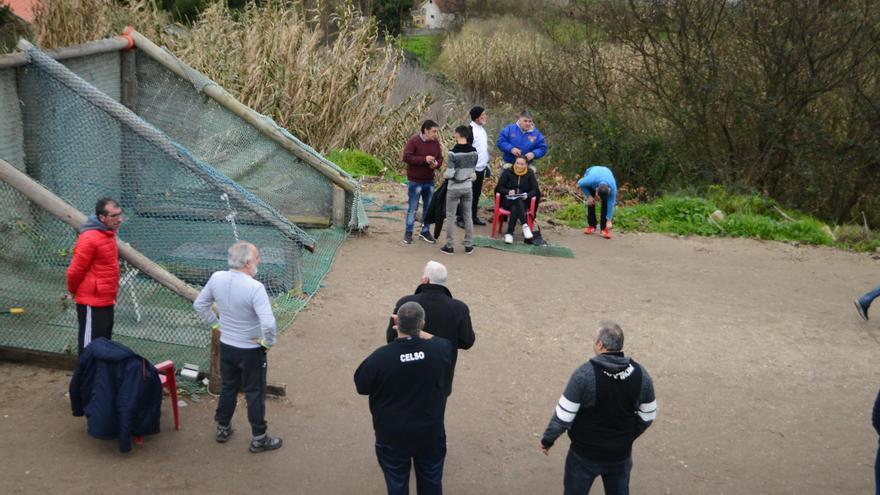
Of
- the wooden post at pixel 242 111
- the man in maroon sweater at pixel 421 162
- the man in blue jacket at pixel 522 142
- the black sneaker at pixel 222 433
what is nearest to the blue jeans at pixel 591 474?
the black sneaker at pixel 222 433

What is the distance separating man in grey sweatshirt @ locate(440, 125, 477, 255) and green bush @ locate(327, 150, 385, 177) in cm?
427

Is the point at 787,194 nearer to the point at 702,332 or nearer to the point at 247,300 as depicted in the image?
the point at 702,332

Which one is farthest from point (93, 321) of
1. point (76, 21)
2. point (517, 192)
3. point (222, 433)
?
point (76, 21)

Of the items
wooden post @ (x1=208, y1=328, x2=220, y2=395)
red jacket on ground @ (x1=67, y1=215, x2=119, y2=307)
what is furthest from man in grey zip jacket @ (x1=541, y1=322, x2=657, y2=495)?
red jacket on ground @ (x1=67, y1=215, x2=119, y2=307)

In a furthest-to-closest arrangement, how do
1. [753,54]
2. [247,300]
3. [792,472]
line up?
1. [753,54]
2. [792,472]
3. [247,300]

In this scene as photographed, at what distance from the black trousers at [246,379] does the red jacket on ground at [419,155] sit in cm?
519

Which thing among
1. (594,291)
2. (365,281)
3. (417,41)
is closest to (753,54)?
(594,291)

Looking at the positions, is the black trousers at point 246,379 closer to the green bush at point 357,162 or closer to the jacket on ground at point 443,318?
the jacket on ground at point 443,318

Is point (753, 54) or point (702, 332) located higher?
point (753, 54)

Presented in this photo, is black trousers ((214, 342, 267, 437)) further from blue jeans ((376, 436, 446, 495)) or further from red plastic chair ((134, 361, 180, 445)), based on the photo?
blue jeans ((376, 436, 446, 495))

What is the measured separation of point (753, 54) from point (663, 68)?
1.56 m

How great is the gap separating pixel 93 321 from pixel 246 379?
1264 millimetres

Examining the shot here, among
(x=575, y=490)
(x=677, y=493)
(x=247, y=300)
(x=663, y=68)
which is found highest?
(x=663, y=68)

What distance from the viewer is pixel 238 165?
33.7ft
